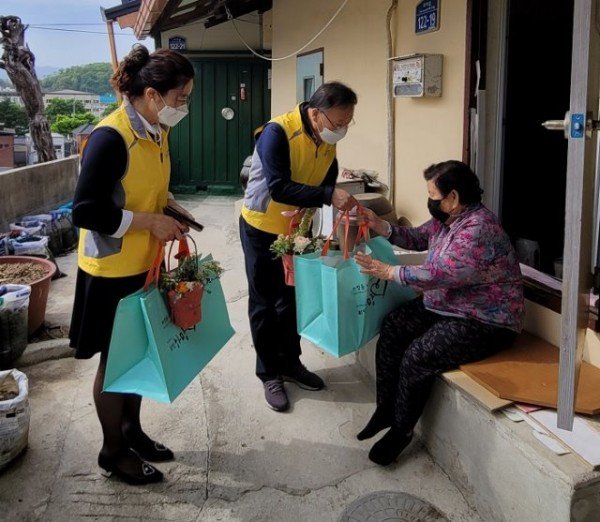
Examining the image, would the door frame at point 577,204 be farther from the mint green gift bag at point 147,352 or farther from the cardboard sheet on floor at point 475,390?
the mint green gift bag at point 147,352

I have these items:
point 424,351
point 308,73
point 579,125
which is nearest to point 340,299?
point 424,351

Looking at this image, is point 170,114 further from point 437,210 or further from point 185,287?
point 437,210

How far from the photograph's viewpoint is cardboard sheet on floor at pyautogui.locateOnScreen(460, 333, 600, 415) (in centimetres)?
217

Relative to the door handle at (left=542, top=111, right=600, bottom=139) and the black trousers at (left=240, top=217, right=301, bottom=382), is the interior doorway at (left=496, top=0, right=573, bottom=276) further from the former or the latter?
the door handle at (left=542, top=111, right=600, bottom=139)

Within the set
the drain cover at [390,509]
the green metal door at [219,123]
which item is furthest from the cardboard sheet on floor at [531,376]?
the green metal door at [219,123]

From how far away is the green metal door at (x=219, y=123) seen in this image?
9664 millimetres

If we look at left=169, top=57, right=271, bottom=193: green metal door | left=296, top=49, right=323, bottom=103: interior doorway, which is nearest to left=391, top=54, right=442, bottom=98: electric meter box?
left=296, top=49, right=323, bottom=103: interior doorway

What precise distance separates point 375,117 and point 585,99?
327 centimetres

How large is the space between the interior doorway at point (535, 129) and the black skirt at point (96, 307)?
2.18m

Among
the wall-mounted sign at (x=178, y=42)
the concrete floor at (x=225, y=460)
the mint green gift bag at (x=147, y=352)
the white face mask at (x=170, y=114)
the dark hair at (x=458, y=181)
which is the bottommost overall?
the concrete floor at (x=225, y=460)

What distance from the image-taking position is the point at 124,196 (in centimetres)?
212

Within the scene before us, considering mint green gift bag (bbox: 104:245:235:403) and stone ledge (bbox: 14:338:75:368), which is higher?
mint green gift bag (bbox: 104:245:235:403)

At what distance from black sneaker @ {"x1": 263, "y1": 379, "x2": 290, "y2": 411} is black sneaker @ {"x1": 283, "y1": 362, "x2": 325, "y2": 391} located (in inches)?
5.9

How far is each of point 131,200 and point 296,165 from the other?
0.94m
